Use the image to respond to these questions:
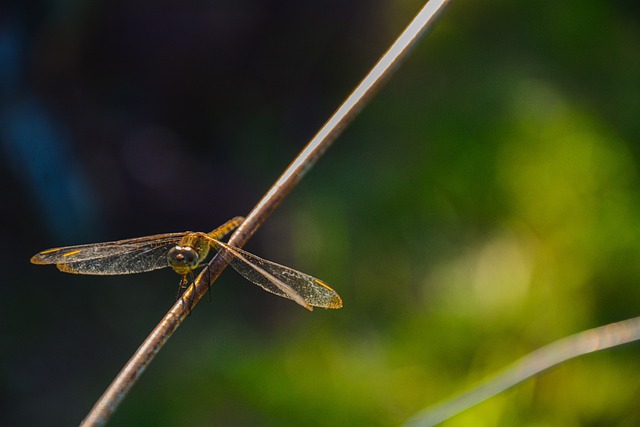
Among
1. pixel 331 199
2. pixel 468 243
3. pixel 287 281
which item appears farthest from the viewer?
pixel 331 199

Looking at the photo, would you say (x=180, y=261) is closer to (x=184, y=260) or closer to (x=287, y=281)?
(x=184, y=260)

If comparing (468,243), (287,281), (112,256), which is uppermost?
(468,243)

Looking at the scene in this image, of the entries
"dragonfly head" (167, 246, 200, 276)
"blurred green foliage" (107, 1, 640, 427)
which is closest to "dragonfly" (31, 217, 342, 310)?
"dragonfly head" (167, 246, 200, 276)

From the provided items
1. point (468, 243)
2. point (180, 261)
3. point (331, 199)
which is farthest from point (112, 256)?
point (331, 199)

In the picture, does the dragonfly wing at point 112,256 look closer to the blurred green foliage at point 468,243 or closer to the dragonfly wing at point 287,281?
the dragonfly wing at point 287,281

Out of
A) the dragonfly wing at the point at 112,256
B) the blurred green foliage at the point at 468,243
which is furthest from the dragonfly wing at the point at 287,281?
the blurred green foliage at the point at 468,243

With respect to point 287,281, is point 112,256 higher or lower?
lower

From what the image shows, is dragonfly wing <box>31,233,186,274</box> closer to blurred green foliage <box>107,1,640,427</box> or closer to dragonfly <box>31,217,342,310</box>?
dragonfly <box>31,217,342,310</box>

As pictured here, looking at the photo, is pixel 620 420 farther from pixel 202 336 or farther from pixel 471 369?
pixel 202 336
